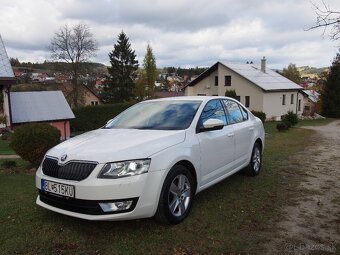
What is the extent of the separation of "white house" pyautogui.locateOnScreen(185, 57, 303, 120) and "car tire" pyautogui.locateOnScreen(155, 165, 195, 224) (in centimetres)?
3715

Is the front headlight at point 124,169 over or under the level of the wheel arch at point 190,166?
over

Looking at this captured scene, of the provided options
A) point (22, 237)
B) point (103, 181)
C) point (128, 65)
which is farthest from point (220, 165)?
point (128, 65)

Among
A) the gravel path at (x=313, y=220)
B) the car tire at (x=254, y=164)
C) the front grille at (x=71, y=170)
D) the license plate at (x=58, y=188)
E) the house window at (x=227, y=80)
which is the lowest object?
the gravel path at (x=313, y=220)

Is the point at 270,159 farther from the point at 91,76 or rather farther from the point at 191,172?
the point at 91,76

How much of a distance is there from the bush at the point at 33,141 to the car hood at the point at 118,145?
3292 mm

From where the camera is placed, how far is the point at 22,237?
13.0 feet

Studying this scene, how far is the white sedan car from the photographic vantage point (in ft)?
12.3

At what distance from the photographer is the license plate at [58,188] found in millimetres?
3799

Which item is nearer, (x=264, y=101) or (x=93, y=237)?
(x=93, y=237)

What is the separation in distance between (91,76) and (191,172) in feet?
150

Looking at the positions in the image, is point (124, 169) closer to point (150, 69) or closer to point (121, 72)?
point (121, 72)

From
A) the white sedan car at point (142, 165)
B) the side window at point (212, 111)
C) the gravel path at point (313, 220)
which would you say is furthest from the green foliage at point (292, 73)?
the white sedan car at point (142, 165)

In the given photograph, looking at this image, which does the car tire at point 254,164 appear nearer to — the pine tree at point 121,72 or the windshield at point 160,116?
the windshield at point 160,116

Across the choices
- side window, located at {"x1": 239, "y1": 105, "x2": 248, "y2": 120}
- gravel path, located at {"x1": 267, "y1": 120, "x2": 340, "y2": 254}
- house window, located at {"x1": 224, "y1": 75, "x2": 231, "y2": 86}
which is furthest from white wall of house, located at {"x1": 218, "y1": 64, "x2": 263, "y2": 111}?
side window, located at {"x1": 239, "y1": 105, "x2": 248, "y2": 120}
